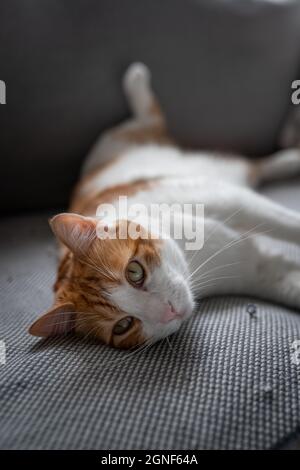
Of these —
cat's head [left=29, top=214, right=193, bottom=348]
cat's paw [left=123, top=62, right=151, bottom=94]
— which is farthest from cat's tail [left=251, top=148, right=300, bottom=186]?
cat's head [left=29, top=214, right=193, bottom=348]

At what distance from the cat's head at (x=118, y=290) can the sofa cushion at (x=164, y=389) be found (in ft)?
0.14

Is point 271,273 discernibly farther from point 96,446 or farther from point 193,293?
point 96,446

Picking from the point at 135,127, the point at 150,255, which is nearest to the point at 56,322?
the point at 150,255

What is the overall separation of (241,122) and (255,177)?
252mm

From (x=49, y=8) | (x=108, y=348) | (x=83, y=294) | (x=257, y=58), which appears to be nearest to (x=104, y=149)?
(x=49, y=8)

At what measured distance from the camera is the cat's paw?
1642 mm

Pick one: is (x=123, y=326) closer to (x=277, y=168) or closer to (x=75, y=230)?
(x=75, y=230)

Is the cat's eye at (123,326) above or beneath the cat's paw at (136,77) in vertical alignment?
beneath

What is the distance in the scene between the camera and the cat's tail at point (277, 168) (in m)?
1.78

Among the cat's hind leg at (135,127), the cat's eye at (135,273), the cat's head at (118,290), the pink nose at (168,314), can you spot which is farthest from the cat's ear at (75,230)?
the cat's hind leg at (135,127)

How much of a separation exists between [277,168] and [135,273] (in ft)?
3.50

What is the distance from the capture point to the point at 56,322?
36.9 inches


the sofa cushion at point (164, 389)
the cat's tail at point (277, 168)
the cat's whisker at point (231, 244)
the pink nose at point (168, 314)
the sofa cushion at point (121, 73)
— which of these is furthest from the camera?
the cat's tail at point (277, 168)

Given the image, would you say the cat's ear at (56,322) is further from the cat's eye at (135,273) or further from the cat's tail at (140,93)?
the cat's tail at (140,93)
